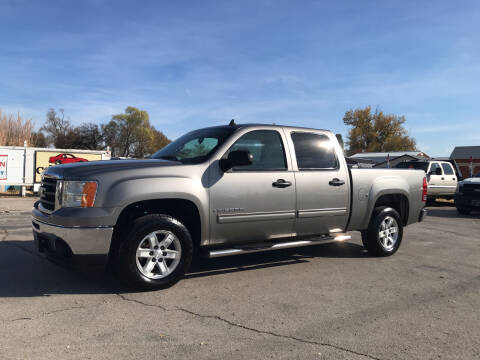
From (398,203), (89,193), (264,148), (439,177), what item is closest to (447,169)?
(439,177)

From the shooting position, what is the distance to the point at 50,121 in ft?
206

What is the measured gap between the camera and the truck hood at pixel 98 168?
14.0ft

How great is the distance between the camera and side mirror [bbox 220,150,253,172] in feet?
15.5

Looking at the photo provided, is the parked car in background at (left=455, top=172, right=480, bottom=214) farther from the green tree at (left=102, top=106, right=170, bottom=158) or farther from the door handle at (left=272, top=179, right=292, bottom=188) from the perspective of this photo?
the green tree at (left=102, top=106, right=170, bottom=158)

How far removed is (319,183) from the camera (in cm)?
564

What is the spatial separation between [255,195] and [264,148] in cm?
70

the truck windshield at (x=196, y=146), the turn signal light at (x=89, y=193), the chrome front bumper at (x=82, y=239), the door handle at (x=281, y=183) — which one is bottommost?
the chrome front bumper at (x=82, y=239)

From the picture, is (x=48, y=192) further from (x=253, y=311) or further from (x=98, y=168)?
(x=253, y=311)

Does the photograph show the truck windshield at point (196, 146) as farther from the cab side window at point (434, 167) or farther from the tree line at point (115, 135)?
the tree line at point (115, 135)

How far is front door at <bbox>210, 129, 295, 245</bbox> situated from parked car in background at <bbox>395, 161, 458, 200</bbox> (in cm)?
1321

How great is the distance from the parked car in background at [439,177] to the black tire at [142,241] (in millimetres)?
14492

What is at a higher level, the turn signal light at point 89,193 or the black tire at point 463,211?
the turn signal light at point 89,193

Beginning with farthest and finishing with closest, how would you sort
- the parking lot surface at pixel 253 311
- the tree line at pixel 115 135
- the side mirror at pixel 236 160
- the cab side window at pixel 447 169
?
1. the tree line at pixel 115 135
2. the cab side window at pixel 447 169
3. the side mirror at pixel 236 160
4. the parking lot surface at pixel 253 311

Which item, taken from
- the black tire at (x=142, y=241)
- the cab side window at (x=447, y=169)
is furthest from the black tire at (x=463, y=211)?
the black tire at (x=142, y=241)
